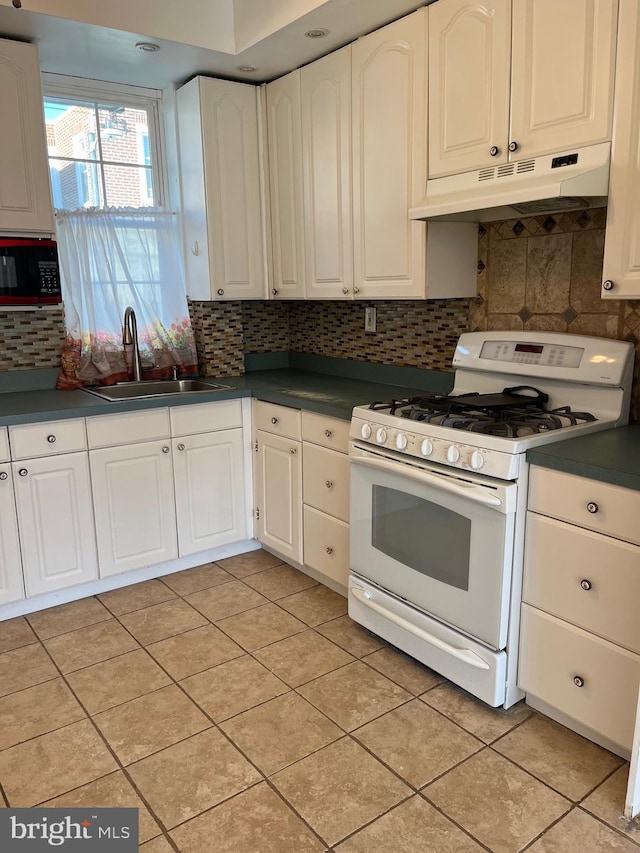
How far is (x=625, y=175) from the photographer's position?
6.15 ft

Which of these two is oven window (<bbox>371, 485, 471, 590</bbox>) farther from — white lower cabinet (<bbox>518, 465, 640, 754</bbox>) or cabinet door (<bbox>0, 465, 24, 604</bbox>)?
cabinet door (<bbox>0, 465, 24, 604</bbox>)

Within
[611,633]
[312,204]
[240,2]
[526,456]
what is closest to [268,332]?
[312,204]

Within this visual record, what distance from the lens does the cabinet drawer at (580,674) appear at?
5.80 feet

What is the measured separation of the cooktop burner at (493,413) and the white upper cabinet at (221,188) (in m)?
1.31

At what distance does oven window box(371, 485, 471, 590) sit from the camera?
6.79ft

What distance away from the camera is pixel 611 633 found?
1779 mm

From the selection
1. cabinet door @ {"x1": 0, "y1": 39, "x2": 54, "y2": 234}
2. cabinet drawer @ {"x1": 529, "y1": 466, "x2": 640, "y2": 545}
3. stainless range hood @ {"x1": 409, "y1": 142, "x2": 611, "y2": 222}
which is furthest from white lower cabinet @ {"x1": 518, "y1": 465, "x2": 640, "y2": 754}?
cabinet door @ {"x1": 0, "y1": 39, "x2": 54, "y2": 234}

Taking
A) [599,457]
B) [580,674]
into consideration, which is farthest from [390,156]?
[580,674]

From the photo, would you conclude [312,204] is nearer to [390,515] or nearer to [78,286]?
[78,286]

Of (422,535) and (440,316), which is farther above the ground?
(440,316)

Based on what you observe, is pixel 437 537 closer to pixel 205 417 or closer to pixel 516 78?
pixel 205 417

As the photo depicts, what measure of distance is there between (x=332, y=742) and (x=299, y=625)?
71 cm

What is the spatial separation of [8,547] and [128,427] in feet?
2.20

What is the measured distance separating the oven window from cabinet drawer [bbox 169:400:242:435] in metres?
1.03
